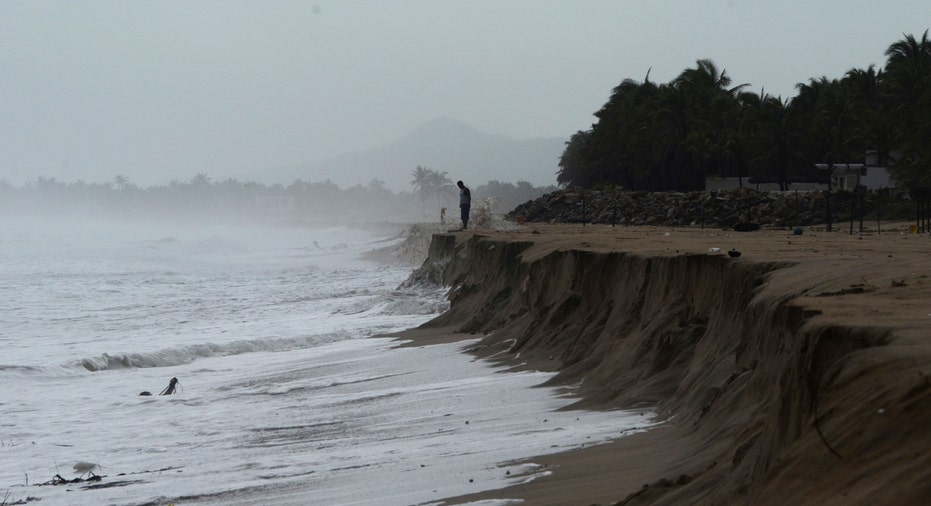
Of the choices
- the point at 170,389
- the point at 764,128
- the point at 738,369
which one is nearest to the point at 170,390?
the point at 170,389

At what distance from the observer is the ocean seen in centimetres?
712

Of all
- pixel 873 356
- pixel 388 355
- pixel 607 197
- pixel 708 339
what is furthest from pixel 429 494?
pixel 607 197

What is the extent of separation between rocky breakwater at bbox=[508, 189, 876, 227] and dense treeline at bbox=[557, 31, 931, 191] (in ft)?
32.4

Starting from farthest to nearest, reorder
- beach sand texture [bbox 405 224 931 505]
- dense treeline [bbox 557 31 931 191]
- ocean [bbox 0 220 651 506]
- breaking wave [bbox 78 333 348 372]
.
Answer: dense treeline [bbox 557 31 931 191] < breaking wave [bbox 78 333 348 372] < ocean [bbox 0 220 651 506] < beach sand texture [bbox 405 224 931 505]

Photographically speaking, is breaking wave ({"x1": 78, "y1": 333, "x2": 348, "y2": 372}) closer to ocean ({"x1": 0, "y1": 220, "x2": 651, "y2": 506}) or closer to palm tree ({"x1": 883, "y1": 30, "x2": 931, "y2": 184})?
ocean ({"x1": 0, "y1": 220, "x2": 651, "y2": 506})

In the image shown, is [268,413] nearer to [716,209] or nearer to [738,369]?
[738,369]

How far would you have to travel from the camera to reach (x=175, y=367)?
15.3 metres

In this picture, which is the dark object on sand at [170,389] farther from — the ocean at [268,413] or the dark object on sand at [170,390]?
the ocean at [268,413]

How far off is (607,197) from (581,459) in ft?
143

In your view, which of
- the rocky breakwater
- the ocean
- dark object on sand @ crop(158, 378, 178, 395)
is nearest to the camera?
the ocean

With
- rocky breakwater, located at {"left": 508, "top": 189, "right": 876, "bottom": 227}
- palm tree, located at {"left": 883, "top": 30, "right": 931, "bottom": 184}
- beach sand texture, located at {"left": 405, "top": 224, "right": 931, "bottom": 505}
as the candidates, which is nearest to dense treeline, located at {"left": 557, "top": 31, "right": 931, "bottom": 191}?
palm tree, located at {"left": 883, "top": 30, "right": 931, "bottom": 184}

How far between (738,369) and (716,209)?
32427 mm

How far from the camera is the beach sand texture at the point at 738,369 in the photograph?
324cm

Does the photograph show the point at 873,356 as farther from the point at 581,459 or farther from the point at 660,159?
the point at 660,159
